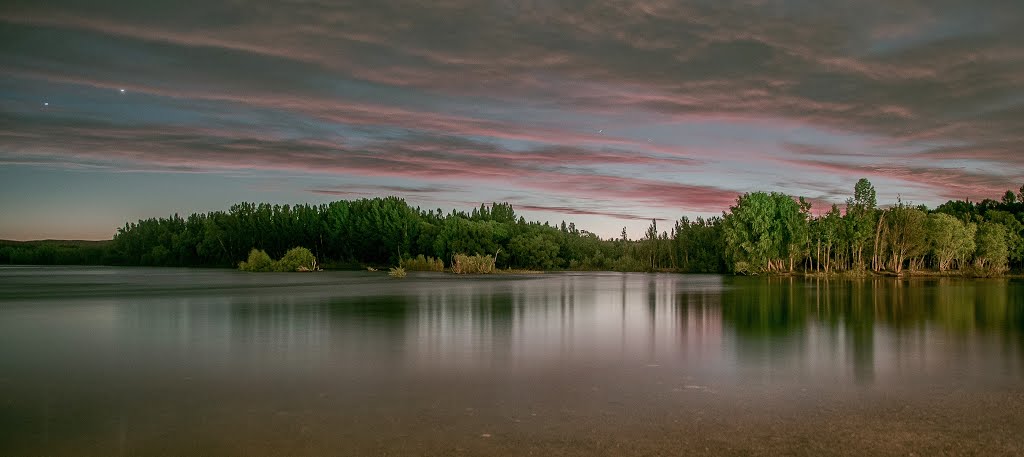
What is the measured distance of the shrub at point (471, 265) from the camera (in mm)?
85794

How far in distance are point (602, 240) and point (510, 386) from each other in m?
142

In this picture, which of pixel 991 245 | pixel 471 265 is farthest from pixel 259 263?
pixel 991 245

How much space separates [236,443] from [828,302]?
3163cm

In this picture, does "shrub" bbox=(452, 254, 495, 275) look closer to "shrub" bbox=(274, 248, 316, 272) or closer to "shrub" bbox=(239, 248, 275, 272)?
"shrub" bbox=(274, 248, 316, 272)

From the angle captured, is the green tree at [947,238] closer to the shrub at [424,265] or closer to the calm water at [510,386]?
the shrub at [424,265]

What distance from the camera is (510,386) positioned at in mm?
11500

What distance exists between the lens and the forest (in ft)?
275

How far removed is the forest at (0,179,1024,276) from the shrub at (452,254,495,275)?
4545 mm

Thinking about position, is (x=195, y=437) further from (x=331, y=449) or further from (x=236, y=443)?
(x=331, y=449)

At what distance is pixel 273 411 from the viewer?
9.62 metres

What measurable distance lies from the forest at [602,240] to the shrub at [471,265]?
4545 mm

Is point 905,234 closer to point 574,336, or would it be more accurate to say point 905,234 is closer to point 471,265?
point 471,265

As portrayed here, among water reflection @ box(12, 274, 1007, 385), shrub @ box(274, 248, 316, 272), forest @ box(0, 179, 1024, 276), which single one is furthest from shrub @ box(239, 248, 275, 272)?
water reflection @ box(12, 274, 1007, 385)

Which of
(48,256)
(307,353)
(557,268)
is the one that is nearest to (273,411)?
(307,353)
